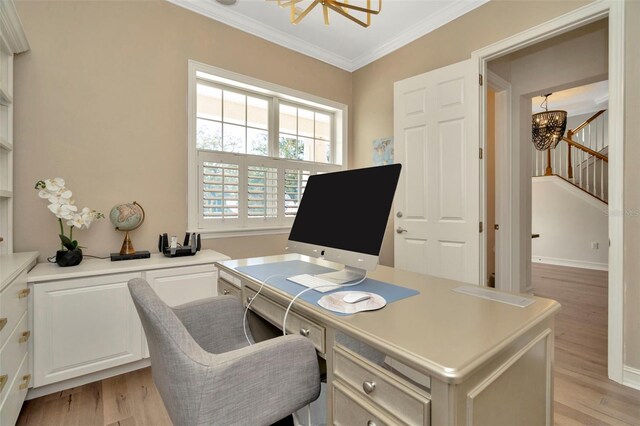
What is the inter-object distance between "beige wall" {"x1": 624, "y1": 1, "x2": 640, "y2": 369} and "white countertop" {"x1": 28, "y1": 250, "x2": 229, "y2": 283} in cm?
279

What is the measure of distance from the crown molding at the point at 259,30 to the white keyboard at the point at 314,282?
105 inches

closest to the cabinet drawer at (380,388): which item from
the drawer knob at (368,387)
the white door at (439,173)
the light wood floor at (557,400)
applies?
the drawer knob at (368,387)

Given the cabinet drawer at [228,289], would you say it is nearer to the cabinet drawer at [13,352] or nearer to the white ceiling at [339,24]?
the cabinet drawer at [13,352]

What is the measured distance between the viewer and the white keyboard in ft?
3.99

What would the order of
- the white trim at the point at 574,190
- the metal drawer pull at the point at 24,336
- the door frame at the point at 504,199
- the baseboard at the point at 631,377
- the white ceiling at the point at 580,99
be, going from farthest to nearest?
the white trim at the point at 574,190
the white ceiling at the point at 580,99
the door frame at the point at 504,199
the baseboard at the point at 631,377
the metal drawer pull at the point at 24,336

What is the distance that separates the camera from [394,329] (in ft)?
2.73

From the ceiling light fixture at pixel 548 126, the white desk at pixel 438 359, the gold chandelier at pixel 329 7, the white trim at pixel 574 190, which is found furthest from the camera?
the white trim at pixel 574 190

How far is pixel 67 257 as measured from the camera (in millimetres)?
1975

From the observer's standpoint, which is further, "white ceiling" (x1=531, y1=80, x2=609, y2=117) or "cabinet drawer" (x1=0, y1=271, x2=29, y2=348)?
"white ceiling" (x1=531, y1=80, x2=609, y2=117)

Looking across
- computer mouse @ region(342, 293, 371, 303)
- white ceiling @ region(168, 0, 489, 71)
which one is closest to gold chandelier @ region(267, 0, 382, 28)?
white ceiling @ region(168, 0, 489, 71)

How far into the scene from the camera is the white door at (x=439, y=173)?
2557mm

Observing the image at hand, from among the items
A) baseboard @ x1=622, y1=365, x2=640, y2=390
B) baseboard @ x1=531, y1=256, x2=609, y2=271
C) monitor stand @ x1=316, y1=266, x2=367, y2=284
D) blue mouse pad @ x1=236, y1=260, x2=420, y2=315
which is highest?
monitor stand @ x1=316, y1=266, x2=367, y2=284

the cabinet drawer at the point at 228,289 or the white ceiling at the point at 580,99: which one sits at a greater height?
the white ceiling at the point at 580,99

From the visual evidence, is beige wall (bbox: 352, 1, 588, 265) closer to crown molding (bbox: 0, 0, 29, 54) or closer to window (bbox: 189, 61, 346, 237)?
window (bbox: 189, 61, 346, 237)
